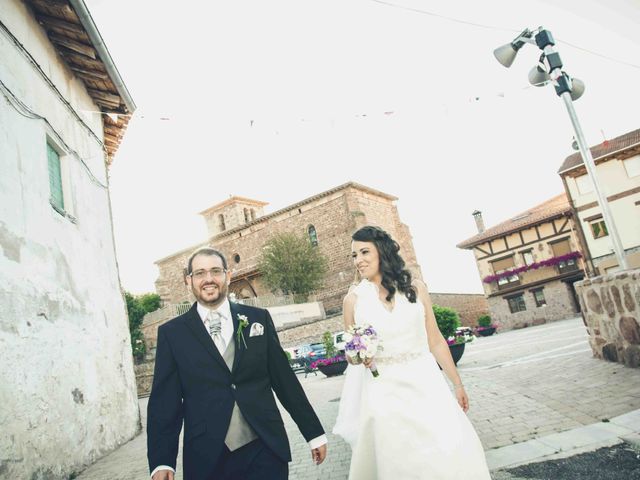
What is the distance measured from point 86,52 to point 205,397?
27.1 feet

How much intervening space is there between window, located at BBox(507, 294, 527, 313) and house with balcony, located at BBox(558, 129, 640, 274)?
6086 mm

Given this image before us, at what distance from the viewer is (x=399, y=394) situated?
279cm

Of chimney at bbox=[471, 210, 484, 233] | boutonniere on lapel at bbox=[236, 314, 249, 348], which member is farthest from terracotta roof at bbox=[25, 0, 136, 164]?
chimney at bbox=[471, 210, 484, 233]

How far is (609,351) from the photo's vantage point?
23.1 feet

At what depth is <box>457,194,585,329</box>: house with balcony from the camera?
101ft

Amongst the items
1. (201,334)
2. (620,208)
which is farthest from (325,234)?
(201,334)

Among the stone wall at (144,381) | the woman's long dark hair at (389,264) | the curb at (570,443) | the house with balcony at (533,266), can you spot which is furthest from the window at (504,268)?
the woman's long dark hair at (389,264)

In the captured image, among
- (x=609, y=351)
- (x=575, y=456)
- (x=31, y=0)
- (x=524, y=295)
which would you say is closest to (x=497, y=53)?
(x=609, y=351)

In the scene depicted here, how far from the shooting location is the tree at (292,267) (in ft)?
107

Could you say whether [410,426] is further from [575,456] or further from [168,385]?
[575,456]

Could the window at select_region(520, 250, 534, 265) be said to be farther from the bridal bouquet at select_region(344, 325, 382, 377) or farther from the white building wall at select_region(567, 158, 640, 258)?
the bridal bouquet at select_region(344, 325, 382, 377)

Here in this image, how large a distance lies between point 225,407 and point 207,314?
547mm

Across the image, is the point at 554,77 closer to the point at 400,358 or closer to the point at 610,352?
the point at 610,352

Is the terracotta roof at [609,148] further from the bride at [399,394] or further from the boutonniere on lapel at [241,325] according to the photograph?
the boutonniere on lapel at [241,325]
